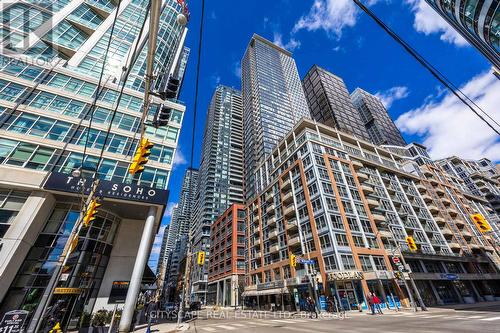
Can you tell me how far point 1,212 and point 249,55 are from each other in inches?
4871

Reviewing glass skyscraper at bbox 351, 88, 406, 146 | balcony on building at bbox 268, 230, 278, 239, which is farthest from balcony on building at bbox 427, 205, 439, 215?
glass skyscraper at bbox 351, 88, 406, 146

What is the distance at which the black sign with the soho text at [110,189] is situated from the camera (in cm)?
1572

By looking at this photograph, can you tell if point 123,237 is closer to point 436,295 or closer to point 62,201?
point 62,201

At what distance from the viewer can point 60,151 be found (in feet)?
59.5

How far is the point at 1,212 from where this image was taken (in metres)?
14.7

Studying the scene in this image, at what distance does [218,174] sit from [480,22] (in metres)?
83.7

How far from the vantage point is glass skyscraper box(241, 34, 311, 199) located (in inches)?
3182

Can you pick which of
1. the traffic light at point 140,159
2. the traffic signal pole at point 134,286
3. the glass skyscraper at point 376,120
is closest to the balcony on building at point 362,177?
the traffic signal pole at point 134,286

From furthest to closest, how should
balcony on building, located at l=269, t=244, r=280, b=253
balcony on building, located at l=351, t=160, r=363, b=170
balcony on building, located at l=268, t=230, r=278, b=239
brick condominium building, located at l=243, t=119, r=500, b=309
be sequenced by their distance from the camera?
balcony on building, located at l=351, t=160, r=363, b=170, balcony on building, located at l=268, t=230, r=278, b=239, balcony on building, located at l=269, t=244, r=280, b=253, brick condominium building, located at l=243, t=119, r=500, b=309

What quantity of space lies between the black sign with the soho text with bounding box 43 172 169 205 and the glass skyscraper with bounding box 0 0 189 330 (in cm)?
45

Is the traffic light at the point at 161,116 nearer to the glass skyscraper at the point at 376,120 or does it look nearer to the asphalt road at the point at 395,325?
the asphalt road at the point at 395,325

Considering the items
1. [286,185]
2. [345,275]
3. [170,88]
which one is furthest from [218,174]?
[170,88]

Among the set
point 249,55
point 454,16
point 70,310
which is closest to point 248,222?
point 70,310

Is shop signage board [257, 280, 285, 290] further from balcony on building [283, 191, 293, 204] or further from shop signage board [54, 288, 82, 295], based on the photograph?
shop signage board [54, 288, 82, 295]
